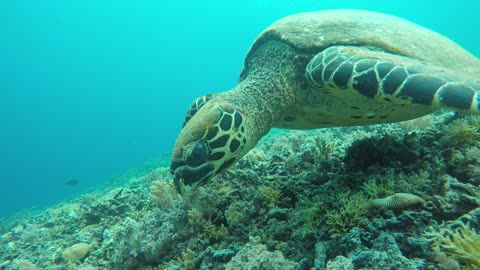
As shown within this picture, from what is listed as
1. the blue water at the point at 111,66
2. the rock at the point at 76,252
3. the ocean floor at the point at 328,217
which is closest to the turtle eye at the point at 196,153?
the ocean floor at the point at 328,217

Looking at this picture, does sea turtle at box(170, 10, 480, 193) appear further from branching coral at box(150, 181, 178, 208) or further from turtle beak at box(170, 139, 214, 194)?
branching coral at box(150, 181, 178, 208)

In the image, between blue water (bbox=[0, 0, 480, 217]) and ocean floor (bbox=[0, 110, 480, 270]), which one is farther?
blue water (bbox=[0, 0, 480, 217])

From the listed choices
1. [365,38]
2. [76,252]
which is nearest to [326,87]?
[365,38]

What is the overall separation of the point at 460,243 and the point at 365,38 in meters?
2.26

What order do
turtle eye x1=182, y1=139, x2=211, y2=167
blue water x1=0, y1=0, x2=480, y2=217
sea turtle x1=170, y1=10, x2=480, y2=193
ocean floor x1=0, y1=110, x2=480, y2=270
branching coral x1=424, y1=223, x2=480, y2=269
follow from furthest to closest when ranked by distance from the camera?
blue water x1=0, y1=0, x2=480, y2=217, turtle eye x1=182, y1=139, x2=211, y2=167, sea turtle x1=170, y1=10, x2=480, y2=193, ocean floor x1=0, y1=110, x2=480, y2=270, branching coral x1=424, y1=223, x2=480, y2=269

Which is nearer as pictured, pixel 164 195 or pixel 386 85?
pixel 386 85

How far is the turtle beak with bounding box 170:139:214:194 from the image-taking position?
9.30 ft

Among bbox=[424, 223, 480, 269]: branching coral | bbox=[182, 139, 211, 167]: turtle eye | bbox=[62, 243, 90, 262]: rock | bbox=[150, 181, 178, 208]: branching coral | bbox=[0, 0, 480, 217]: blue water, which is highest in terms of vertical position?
bbox=[0, 0, 480, 217]: blue water

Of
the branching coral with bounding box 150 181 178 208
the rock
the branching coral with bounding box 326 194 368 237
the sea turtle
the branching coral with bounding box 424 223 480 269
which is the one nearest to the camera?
the branching coral with bounding box 424 223 480 269

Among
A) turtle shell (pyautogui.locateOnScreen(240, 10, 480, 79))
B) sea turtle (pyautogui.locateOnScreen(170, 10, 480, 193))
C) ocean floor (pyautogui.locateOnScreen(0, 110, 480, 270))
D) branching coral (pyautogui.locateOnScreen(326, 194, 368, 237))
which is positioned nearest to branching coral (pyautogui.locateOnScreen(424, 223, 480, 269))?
ocean floor (pyautogui.locateOnScreen(0, 110, 480, 270))

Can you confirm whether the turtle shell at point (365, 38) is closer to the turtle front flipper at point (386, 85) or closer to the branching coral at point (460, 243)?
the turtle front flipper at point (386, 85)

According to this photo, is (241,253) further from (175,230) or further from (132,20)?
(132,20)

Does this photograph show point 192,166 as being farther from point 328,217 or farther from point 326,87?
point 326,87

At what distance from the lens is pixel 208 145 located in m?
2.90
